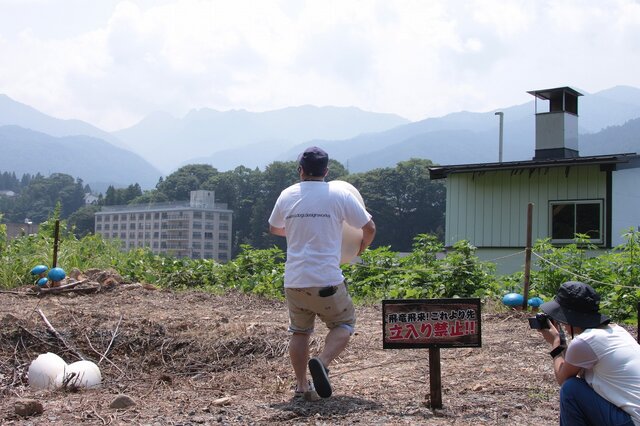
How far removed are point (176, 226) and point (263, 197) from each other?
40.3 ft

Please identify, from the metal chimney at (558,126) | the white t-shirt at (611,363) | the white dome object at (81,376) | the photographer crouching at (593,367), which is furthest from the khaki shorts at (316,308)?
the metal chimney at (558,126)

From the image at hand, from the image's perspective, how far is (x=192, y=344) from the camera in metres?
7.24

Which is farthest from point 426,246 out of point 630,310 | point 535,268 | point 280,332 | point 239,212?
point 239,212

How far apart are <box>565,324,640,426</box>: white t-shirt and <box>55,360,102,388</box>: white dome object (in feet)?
13.3

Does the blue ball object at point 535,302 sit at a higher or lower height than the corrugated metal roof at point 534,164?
lower

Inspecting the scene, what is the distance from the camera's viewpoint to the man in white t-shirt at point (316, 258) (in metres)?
4.57

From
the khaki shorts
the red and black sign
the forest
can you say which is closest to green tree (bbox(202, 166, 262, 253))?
the forest


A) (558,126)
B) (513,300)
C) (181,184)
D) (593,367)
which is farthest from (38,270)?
(181,184)

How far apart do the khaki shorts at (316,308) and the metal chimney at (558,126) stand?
1482 centimetres

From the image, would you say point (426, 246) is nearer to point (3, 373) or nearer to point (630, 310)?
point (630, 310)

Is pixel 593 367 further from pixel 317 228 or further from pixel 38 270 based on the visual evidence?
pixel 38 270

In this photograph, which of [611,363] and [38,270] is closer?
[611,363]

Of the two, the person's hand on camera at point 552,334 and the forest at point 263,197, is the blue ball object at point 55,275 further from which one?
the forest at point 263,197

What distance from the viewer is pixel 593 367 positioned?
137 inches
